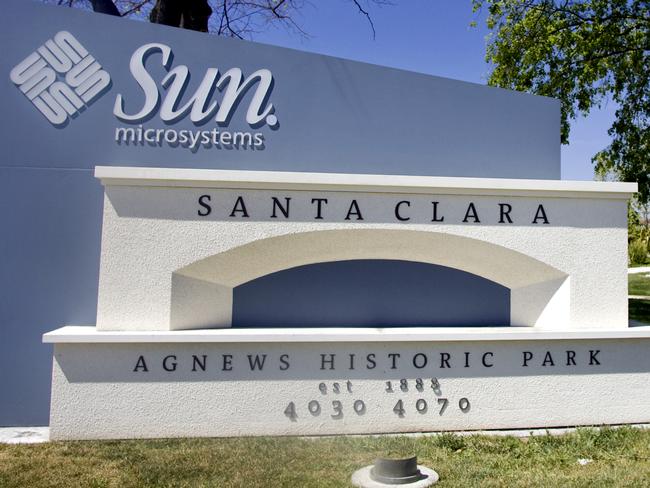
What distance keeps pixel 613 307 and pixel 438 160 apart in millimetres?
2790

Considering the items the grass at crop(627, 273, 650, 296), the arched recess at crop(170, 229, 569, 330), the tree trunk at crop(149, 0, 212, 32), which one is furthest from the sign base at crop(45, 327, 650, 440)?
the grass at crop(627, 273, 650, 296)

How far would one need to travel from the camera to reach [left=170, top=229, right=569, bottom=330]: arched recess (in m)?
6.25

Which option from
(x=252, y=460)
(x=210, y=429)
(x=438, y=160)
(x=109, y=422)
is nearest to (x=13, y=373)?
(x=109, y=422)

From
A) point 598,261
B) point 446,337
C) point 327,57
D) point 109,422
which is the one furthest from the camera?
point 327,57

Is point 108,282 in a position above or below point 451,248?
below

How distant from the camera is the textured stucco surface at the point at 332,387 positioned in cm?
573

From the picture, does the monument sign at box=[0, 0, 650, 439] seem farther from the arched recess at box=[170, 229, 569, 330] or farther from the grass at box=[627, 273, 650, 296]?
the grass at box=[627, 273, 650, 296]

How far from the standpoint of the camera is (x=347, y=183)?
6211mm

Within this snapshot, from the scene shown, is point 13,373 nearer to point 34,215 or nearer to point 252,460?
point 34,215

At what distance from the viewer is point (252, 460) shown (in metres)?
5.14

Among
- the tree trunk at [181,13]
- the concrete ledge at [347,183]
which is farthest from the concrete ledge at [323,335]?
the tree trunk at [181,13]

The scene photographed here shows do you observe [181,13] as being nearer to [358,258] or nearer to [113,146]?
[113,146]

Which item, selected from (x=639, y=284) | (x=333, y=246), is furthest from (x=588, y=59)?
(x=639, y=284)

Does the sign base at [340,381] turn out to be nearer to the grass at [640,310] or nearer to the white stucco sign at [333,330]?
the white stucco sign at [333,330]
